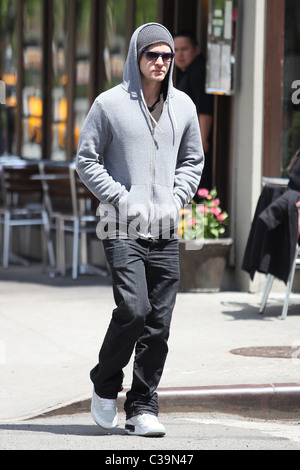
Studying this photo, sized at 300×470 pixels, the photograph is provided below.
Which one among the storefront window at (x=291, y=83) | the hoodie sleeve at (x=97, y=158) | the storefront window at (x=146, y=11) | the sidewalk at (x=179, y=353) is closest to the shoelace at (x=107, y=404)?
the sidewalk at (x=179, y=353)

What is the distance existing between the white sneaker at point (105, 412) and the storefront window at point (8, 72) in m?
10.2

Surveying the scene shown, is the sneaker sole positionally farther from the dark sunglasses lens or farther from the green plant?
the green plant

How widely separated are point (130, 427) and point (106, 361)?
0.39m

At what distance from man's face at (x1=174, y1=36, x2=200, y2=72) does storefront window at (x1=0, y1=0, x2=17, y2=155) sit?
5013 mm

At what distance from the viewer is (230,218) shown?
32.4 ft

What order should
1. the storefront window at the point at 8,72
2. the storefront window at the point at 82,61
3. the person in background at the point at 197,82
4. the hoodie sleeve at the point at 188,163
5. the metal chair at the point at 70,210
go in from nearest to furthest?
the hoodie sleeve at the point at 188,163 → the person in background at the point at 197,82 → the metal chair at the point at 70,210 → the storefront window at the point at 82,61 → the storefront window at the point at 8,72

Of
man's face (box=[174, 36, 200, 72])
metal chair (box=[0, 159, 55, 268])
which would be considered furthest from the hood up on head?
metal chair (box=[0, 159, 55, 268])

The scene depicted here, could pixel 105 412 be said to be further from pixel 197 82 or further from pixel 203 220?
pixel 197 82

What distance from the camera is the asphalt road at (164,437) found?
489cm

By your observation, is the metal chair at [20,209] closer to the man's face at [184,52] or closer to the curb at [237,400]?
the man's face at [184,52]

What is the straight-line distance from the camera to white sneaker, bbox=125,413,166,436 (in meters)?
5.14

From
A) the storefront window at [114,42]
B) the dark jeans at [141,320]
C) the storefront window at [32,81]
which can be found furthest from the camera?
the storefront window at [32,81]

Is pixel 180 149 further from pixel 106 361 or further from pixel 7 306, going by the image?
pixel 7 306
